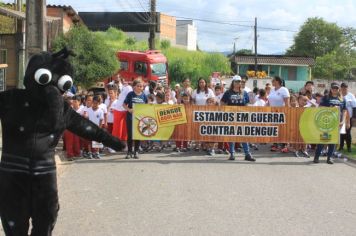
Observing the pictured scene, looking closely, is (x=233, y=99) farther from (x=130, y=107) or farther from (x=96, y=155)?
(x=96, y=155)

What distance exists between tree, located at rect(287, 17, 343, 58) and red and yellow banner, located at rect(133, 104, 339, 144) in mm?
91593

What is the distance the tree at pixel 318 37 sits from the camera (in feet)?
335

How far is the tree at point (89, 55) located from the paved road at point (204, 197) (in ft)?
44.2

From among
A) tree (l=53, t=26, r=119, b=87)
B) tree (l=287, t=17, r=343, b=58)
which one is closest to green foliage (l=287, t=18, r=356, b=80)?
tree (l=287, t=17, r=343, b=58)

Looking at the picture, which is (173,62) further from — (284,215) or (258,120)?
(284,215)

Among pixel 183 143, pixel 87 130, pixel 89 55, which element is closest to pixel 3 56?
pixel 89 55

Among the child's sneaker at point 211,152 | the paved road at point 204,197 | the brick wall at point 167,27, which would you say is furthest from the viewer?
the brick wall at point 167,27

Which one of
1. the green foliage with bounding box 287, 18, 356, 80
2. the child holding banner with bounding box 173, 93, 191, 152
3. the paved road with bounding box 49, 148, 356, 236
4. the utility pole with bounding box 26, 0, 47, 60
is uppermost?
the green foliage with bounding box 287, 18, 356, 80

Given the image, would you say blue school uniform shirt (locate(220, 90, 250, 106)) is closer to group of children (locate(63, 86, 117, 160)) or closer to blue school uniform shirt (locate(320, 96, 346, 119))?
blue school uniform shirt (locate(320, 96, 346, 119))

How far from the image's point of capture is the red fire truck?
28.7 meters

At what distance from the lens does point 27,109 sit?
438cm

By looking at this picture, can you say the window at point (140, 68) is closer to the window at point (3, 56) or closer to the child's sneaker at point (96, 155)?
the window at point (3, 56)

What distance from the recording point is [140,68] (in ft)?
94.8

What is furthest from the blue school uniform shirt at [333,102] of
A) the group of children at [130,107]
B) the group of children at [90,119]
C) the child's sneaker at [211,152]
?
the group of children at [90,119]
